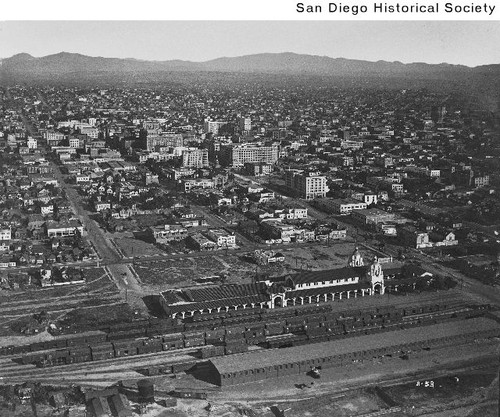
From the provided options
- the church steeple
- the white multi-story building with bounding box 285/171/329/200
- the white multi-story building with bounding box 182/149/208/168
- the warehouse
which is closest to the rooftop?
the warehouse

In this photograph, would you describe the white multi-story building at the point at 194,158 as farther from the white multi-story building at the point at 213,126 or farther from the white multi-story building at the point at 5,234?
the white multi-story building at the point at 5,234

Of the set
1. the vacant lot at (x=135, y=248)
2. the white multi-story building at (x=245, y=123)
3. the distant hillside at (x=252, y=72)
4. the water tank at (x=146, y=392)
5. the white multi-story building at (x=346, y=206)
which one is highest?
the distant hillside at (x=252, y=72)

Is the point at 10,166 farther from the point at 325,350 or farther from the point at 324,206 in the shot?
the point at 325,350

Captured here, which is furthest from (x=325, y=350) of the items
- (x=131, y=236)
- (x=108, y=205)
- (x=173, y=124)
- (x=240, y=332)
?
(x=173, y=124)

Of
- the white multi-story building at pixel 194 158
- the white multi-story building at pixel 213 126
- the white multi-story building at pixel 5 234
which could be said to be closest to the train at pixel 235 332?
the white multi-story building at pixel 5 234

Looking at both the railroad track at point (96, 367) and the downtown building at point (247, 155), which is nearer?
the railroad track at point (96, 367)

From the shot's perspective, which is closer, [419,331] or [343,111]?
A: [419,331]
